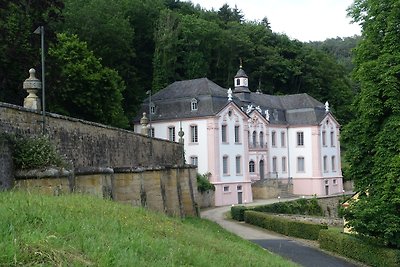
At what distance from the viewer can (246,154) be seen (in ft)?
169

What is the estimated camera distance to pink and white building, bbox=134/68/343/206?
4819cm

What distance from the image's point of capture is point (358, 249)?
2425 cm

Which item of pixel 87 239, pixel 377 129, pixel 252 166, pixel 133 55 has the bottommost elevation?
pixel 87 239

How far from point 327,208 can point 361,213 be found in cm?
2668

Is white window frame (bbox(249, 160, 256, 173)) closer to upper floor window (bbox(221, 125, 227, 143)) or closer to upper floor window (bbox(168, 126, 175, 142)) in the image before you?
upper floor window (bbox(221, 125, 227, 143))

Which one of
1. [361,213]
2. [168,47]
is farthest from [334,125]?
[361,213]

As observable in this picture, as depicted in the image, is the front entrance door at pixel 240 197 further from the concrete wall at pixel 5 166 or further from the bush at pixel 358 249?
the concrete wall at pixel 5 166

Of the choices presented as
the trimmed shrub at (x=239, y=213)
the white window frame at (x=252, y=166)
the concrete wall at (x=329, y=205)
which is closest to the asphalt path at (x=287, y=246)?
the trimmed shrub at (x=239, y=213)

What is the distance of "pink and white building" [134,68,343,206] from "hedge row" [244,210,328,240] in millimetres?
10498

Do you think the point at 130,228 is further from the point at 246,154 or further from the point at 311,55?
the point at 311,55

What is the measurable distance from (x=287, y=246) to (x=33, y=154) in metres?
17.4

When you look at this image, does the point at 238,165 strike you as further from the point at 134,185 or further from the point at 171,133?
the point at 134,185

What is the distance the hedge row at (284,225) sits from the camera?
102 ft

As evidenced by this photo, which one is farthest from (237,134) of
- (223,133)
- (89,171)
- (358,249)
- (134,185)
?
(89,171)
